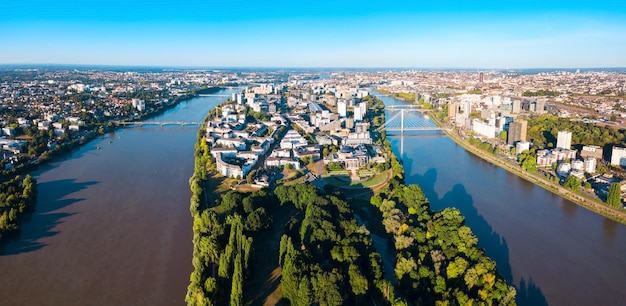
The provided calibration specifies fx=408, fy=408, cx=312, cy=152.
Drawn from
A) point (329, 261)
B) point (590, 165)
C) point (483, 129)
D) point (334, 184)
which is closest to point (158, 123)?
point (334, 184)

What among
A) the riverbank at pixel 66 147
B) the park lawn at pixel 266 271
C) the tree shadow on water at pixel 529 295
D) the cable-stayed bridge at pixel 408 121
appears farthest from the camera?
the cable-stayed bridge at pixel 408 121

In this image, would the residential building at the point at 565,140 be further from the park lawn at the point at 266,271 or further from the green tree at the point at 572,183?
the park lawn at the point at 266,271

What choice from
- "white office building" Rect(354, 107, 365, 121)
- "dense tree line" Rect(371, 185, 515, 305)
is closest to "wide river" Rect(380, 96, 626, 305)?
"dense tree line" Rect(371, 185, 515, 305)

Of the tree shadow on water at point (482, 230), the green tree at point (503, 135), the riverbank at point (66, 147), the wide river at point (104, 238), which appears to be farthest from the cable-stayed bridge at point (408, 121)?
the riverbank at point (66, 147)

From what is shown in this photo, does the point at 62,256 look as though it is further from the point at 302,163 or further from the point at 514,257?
the point at 514,257

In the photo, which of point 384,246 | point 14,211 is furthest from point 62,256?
point 384,246
